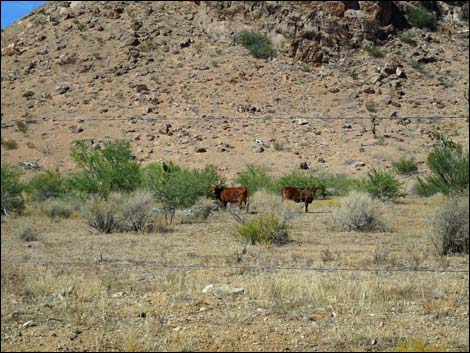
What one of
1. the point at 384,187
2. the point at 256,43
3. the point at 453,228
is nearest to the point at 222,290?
the point at 453,228

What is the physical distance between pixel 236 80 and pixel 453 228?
36600mm

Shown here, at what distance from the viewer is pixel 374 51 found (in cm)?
5256

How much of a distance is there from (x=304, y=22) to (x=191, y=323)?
153ft

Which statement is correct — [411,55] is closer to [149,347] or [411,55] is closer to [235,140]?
[235,140]

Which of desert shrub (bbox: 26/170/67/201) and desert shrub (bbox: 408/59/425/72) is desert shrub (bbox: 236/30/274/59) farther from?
desert shrub (bbox: 26/170/67/201)

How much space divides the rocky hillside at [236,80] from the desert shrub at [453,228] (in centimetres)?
2321

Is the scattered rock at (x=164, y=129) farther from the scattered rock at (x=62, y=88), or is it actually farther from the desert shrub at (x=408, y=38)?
the desert shrub at (x=408, y=38)

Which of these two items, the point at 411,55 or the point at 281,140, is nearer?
the point at 281,140

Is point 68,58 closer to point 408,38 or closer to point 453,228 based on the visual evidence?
point 408,38

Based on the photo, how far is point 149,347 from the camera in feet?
22.7

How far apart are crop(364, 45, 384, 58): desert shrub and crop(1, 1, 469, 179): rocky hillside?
0.41ft

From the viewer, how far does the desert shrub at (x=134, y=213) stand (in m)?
17.3

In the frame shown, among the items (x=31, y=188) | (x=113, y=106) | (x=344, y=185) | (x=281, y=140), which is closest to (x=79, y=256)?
(x=31, y=188)

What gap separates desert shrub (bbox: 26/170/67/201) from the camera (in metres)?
21.5
